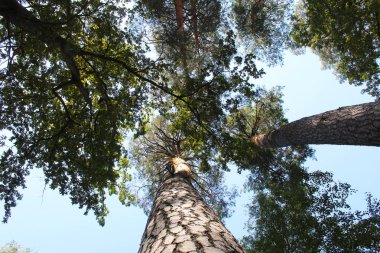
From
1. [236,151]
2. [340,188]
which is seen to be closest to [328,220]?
[340,188]

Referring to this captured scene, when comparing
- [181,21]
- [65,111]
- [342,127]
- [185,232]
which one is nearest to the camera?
[185,232]

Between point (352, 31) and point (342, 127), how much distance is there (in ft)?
22.9

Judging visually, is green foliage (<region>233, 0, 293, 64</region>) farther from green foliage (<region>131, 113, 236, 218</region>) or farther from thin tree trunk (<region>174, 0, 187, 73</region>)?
green foliage (<region>131, 113, 236, 218</region>)

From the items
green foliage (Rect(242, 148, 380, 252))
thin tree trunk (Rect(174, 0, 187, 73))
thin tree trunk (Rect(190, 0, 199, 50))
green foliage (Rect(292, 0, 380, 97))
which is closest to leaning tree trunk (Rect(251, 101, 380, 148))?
green foliage (Rect(242, 148, 380, 252))

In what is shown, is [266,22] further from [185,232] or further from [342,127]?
[185,232]

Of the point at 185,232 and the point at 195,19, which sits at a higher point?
the point at 195,19

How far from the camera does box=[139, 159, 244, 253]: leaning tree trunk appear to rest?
297 cm

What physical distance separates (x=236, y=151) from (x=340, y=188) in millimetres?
3106

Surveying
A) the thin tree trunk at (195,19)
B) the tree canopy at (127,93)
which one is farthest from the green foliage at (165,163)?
the thin tree trunk at (195,19)

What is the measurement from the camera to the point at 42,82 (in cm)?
795

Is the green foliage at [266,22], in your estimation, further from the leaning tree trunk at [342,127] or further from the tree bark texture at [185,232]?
the tree bark texture at [185,232]

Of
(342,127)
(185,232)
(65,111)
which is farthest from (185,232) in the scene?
(65,111)

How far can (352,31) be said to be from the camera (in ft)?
37.0

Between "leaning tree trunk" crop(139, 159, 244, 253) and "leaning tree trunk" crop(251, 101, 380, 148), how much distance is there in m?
3.29
